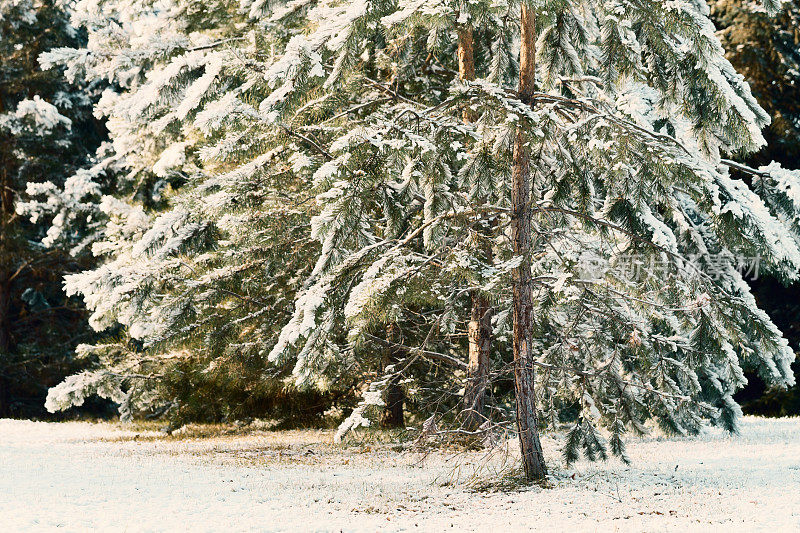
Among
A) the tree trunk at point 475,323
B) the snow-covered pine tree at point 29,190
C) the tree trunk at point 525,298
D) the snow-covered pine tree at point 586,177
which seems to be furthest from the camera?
the snow-covered pine tree at point 29,190

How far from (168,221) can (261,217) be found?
1.34m

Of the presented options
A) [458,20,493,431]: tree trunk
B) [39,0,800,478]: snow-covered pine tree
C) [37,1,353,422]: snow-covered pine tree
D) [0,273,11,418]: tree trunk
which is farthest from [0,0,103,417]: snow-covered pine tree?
[458,20,493,431]: tree trunk

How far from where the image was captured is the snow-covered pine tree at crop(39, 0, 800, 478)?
6844 millimetres

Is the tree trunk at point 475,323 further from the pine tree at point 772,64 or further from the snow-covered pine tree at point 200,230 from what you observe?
the pine tree at point 772,64

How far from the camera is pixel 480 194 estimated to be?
8.16 m

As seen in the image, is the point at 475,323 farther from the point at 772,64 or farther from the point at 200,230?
the point at 772,64

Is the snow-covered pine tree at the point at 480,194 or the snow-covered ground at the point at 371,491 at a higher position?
the snow-covered pine tree at the point at 480,194

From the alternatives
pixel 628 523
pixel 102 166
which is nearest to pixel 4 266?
pixel 102 166

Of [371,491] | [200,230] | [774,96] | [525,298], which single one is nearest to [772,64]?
[774,96]

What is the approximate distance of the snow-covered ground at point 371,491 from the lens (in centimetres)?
629

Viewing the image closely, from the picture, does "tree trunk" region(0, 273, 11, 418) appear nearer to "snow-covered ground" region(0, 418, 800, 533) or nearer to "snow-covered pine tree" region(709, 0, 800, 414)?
"snow-covered ground" region(0, 418, 800, 533)

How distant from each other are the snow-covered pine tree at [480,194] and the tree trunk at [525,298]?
0.11 feet

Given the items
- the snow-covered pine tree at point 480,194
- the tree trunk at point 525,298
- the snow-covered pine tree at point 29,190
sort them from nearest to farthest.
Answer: the snow-covered pine tree at point 480,194
the tree trunk at point 525,298
the snow-covered pine tree at point 29,190

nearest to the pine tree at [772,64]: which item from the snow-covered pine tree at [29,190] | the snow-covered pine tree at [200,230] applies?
the snow-covered pine tree at [200,230]
